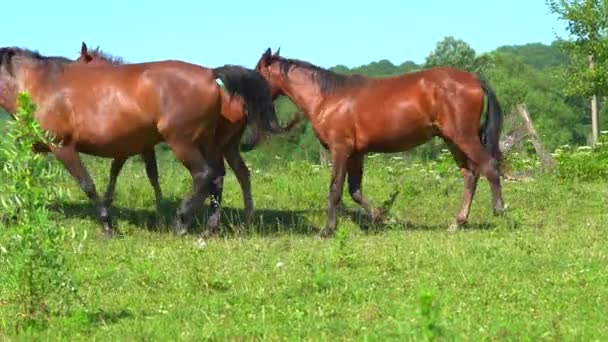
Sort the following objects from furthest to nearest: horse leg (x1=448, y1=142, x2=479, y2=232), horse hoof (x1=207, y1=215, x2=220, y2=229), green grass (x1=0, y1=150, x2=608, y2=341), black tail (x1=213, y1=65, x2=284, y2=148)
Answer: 1. horse leg (x1=448, y1=142, x2=479, y2=232)
2. black tail (x1=213, y1=65, x2=284, y2=148)
3. horse hoof (x1=207, y1=215, x2=220, y2=229)
4. green grass (x1=0, y1=150, x2=608, y2=341)

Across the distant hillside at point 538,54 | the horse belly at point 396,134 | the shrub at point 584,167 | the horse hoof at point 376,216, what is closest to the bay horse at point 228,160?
the horse belly at point 396,134

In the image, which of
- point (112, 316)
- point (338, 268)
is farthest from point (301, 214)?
point (112, 316)

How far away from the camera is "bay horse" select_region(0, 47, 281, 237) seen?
1114 cm

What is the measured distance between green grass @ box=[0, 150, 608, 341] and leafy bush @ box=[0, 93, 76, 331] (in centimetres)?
19

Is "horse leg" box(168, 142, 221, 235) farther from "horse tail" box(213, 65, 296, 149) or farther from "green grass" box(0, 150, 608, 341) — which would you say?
"horse tail" box(213, 65, 296, 149)

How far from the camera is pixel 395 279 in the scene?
7734 millimetres

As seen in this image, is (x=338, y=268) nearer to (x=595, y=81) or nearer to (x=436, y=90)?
(x=436, y=90)

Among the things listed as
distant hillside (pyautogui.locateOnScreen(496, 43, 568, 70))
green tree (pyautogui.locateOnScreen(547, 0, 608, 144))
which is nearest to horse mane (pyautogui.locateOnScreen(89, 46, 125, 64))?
green tree (pyautogui.locateOnScreen(547, 0, 608, 144))

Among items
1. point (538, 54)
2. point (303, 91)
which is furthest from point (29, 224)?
point (538, 54)

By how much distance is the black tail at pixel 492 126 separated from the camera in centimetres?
1199

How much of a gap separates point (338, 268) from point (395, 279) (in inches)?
29.3

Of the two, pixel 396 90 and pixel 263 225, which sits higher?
pixel 396 90

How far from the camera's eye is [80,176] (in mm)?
11398

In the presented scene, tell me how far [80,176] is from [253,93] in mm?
2245
